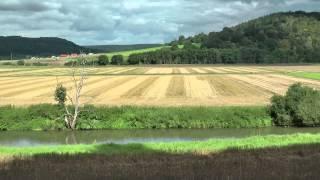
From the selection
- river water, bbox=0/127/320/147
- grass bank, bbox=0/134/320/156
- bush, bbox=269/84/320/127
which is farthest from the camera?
bush, bbox=269/84/320/127

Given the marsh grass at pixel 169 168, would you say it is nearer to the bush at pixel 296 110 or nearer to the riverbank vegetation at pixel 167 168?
the riverbank vegetation at pixel 167 168

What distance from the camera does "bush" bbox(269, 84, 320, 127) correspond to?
5053cm

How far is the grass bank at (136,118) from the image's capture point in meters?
50.1

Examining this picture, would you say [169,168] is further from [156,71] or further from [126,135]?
[156,71]

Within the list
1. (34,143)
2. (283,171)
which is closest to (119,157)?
(283,171)

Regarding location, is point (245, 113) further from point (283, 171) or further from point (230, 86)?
point (283, 171)

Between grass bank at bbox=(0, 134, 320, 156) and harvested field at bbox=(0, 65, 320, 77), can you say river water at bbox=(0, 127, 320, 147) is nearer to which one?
grass bank at bbox=(0, 134, 320, 156)

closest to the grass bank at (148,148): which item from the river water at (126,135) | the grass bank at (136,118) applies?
the river water at (126,135)

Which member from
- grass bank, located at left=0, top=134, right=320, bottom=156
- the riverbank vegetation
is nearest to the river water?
grass bank, located at left=0, top=134, right=320, bottom=156

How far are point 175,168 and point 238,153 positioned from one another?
4.48 metres

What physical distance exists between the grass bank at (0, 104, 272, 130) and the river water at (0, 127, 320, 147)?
1.67m

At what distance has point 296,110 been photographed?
50781mm

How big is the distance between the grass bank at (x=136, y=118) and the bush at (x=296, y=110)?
97cm

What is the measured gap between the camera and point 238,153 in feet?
53.8
